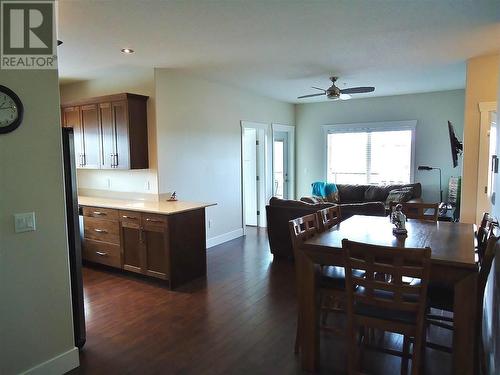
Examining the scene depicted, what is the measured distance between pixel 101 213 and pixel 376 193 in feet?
16.7

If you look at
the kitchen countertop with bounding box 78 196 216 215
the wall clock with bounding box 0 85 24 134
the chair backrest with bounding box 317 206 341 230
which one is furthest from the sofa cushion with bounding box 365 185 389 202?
the wall clock with bounding box 0 85 24 134

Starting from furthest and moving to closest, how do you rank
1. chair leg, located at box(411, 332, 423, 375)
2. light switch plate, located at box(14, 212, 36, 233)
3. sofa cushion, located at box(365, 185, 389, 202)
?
sofa cushion, located at box(365, 185, 389, 202)
light switch plate, located at box(14, 212, 36, 233)
chair leg, located at box(411, 332, 423, 375)

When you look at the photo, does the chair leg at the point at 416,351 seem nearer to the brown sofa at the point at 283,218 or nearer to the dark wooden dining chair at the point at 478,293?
the dark wooden dining chair at the point at 478,293

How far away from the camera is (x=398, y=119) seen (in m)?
7.36

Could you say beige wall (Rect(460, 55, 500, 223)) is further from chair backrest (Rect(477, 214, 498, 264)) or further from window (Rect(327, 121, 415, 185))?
window (Rect(327, 121, 415, 185))

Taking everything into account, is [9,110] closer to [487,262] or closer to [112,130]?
[112,130]

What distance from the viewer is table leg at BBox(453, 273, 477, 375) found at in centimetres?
200

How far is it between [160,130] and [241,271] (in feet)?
7.23

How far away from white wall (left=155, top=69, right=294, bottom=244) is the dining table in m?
2.86

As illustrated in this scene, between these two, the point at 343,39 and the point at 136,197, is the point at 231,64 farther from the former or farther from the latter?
the point at 136,197

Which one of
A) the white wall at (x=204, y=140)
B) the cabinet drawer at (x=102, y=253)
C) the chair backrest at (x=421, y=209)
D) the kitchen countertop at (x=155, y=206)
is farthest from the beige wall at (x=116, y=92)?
the chair backrest at (x=421, y=209)

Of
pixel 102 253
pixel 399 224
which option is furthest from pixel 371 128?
pixel 102 253

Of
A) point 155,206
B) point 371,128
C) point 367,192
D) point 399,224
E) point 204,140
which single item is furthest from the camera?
point 371,128

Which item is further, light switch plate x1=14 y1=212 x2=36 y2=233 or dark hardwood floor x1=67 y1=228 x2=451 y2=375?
dark hardwood floor x1=67 y1=228 x2=451 y2=375
